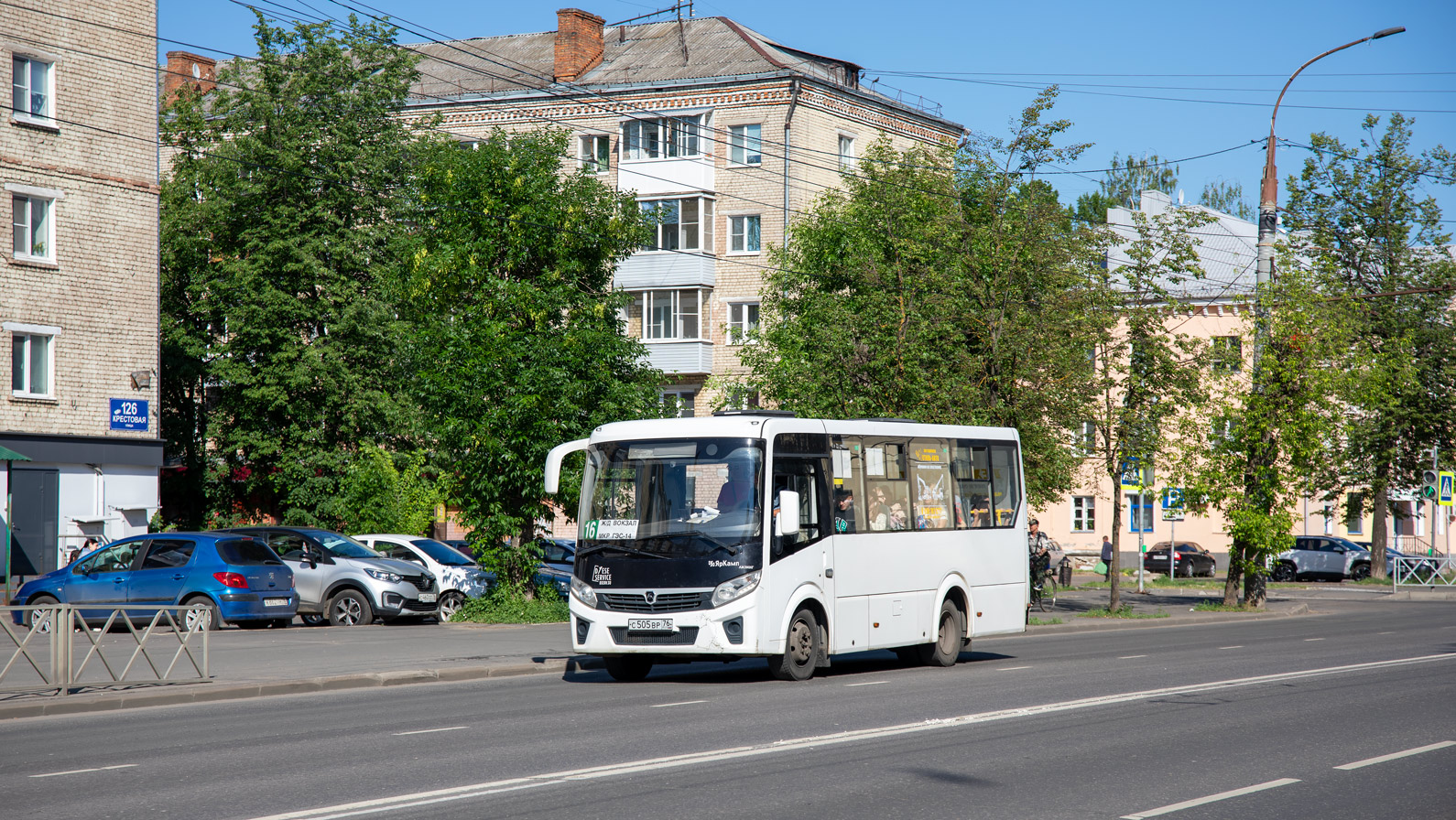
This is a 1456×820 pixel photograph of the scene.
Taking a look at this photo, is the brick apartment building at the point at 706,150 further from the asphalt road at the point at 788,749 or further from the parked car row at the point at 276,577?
the asphalt road at the point at 788,749

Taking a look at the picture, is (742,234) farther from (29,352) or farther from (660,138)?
(29,352)

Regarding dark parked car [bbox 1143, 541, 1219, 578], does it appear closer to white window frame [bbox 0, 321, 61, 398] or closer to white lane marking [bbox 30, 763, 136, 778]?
white window frame [bbox 0, 321, 61, 398]

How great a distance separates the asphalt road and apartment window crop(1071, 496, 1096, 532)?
47694mm

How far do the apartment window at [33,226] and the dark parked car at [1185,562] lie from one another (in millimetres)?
39437

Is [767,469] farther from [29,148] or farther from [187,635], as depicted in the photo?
[29,148]

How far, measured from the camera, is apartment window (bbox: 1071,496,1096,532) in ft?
210

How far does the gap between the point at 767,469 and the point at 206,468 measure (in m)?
34.6

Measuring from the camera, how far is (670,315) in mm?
54312

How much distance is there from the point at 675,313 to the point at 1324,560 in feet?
83.6

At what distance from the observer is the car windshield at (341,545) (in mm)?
25594

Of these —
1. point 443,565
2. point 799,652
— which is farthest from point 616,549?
point 443,565

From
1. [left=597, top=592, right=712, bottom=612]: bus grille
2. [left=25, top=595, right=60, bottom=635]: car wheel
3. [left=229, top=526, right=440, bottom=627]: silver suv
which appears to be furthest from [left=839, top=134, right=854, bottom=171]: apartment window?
[left=25, top=595, right=60, bottom=635]: car wheel

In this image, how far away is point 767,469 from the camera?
15.3 meters

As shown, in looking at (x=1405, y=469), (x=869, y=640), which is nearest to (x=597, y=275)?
(x=869, y=640)
